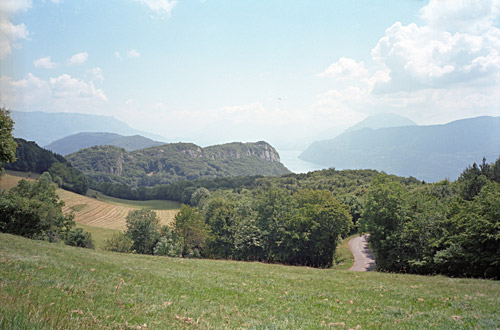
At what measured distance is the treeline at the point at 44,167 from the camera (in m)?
126

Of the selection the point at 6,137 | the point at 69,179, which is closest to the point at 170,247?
the point at 6,137

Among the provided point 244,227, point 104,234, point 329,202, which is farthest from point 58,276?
point 104,234

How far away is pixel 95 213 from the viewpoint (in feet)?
332

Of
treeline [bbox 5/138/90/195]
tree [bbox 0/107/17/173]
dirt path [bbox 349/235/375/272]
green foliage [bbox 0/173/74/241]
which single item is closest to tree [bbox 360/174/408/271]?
dirt path [bbox 349/235/375/272]

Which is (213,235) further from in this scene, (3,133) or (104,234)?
(104,234)

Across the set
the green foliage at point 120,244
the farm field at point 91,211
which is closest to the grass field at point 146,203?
the farm field at point 91,211

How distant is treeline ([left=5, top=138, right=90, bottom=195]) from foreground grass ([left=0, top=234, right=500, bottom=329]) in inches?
5193

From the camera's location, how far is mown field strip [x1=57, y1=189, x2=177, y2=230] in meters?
90.8

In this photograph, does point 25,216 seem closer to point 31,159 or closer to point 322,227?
point 322,227

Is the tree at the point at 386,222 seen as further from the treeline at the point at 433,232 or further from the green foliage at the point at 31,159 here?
the green foliage at the point at 31,159

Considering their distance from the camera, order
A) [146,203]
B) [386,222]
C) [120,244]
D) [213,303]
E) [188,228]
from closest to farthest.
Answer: [213,303], [386,222], [188,228], [120,244], [146,203]

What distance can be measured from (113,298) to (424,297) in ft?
50.3

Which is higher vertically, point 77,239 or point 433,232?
point 433,232

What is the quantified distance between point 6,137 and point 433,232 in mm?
46929
